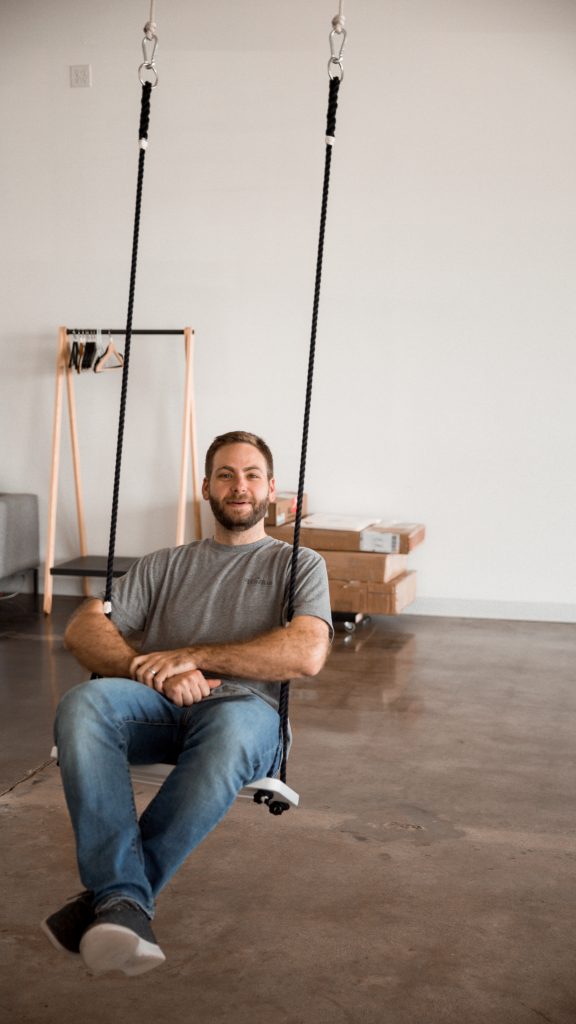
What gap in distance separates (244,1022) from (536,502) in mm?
4537

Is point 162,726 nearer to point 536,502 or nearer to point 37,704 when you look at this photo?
point 37,704

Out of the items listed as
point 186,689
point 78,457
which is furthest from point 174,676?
point 78,457

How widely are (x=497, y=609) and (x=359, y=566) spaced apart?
1033 millimetres

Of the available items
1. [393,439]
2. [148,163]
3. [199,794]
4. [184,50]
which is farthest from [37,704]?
[184,50]

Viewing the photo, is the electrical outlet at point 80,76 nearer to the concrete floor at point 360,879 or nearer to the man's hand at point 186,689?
the concrete floor at point 360,879

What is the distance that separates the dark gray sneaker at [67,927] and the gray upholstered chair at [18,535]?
4.53m

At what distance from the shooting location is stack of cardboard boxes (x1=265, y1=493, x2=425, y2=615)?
582cm

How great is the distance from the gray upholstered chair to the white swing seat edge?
4202 millimetres

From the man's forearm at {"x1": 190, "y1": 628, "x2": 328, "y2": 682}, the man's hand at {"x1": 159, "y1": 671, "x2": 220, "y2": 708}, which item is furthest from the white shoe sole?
the man's forearm at {"x1": 190, "y1": 628, "x2": 328, "y2": 682}

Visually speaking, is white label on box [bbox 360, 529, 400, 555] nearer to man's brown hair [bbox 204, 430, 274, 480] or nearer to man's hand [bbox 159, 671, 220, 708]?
man's brown hair [bbox 204, 430, 274, 480]

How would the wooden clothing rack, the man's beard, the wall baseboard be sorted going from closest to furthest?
the man's beard
the wall baseboard
the wooden clothing rack

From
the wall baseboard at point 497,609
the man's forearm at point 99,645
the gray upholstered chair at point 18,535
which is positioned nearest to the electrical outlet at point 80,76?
the gray upholstered chair at point 18,535

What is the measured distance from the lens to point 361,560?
230 inches

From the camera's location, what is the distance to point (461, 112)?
20.4 feet
